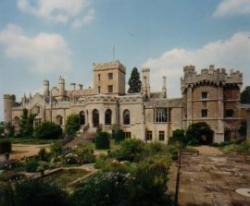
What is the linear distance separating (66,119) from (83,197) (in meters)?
42.5

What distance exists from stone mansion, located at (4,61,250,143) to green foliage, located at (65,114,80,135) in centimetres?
137

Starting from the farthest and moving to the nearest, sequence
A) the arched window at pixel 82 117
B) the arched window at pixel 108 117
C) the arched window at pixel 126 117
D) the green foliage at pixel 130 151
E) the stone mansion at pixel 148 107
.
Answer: the arched window at pixel 82 117 < the arched window at pixel 126 117 < the arched window at pixel 108 117 < the stone mansion at pixel 148 107 < the green foliage at pixel 130 151

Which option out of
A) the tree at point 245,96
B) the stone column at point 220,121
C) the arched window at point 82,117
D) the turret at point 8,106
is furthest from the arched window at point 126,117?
the tree at point 245,96

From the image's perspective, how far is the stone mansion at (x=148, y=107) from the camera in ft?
127

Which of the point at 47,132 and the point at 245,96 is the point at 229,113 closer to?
the point at 47,132

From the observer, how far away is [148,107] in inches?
1742

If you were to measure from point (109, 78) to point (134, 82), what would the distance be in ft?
34.8

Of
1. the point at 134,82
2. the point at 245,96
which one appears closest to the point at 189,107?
the point at 134,82

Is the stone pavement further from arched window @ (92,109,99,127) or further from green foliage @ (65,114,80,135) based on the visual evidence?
green foliage @ (65,114,80,135)

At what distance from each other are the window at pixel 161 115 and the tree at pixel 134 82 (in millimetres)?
19814

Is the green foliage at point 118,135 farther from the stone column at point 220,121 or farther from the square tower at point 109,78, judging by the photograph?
the stone column at point 220,121

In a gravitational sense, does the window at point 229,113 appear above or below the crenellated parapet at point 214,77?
below

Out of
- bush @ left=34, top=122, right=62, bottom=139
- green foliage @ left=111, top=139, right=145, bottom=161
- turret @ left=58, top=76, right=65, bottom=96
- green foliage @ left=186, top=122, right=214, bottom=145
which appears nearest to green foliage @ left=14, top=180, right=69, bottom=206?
green foliage @ left=111, top=139, right=145, bottom=161

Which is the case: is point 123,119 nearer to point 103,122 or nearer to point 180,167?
point 103,122
